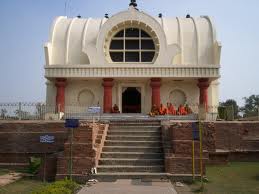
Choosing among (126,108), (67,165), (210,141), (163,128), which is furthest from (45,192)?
(126,108)

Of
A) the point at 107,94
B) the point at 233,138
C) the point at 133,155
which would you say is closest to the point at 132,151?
the point at 133,155

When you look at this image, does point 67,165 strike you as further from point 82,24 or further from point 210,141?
point 82,24

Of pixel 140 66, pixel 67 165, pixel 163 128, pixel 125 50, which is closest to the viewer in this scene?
pixel 67 165

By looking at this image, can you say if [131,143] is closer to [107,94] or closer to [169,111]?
[169,111]

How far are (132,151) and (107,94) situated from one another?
31.4ft

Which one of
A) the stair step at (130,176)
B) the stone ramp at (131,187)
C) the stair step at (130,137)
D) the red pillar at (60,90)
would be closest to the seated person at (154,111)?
the red pillar at (60,90)

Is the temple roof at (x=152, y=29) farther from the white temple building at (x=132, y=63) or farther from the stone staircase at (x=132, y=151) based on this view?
the stone staircase at (x=132, y=151)

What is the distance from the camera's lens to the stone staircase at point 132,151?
384 inches

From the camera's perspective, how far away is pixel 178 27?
22984 millimetres

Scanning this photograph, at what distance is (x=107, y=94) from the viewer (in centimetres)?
2020

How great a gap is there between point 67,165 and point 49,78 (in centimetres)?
1164

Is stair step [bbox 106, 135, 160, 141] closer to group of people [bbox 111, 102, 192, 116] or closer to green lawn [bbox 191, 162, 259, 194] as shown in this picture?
green lawn [bbox 191, 162, 259, 194]

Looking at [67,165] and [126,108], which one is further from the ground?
[126,108]

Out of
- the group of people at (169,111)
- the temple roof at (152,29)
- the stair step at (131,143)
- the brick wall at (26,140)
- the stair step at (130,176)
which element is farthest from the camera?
the temple roof at (152,29)
